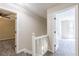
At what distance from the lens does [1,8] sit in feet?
5.11

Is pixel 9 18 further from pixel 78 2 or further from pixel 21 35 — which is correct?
pixel 78 2

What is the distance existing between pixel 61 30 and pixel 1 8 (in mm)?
1092

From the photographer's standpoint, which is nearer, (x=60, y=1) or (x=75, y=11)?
(x=60, y=1)

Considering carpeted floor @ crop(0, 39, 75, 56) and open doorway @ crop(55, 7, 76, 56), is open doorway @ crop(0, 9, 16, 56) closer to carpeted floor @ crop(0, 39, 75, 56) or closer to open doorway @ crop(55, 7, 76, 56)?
carpeted floor @ crop(0, 39, 75, 56)

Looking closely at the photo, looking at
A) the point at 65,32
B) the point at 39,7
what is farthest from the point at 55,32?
the point at 39,7

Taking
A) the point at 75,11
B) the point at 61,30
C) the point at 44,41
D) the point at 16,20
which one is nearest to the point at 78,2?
the point at 75,11

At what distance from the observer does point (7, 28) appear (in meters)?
1.69

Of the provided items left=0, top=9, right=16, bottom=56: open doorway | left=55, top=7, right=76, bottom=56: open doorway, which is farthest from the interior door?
left=0, top=9, right=16, bottom=56: open doorway

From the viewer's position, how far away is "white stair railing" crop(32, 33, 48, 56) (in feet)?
5.30

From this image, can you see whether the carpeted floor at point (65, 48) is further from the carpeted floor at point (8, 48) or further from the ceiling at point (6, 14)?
the ceiling at point (6, 14)

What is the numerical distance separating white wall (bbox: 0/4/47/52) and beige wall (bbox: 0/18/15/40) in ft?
0.29

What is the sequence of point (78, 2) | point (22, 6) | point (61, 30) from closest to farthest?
point (78, 2), point (22, 6), point (61, 30)

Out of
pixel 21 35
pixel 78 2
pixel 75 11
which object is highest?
pixel 78 2

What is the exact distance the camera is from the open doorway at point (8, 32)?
1.61 meters
